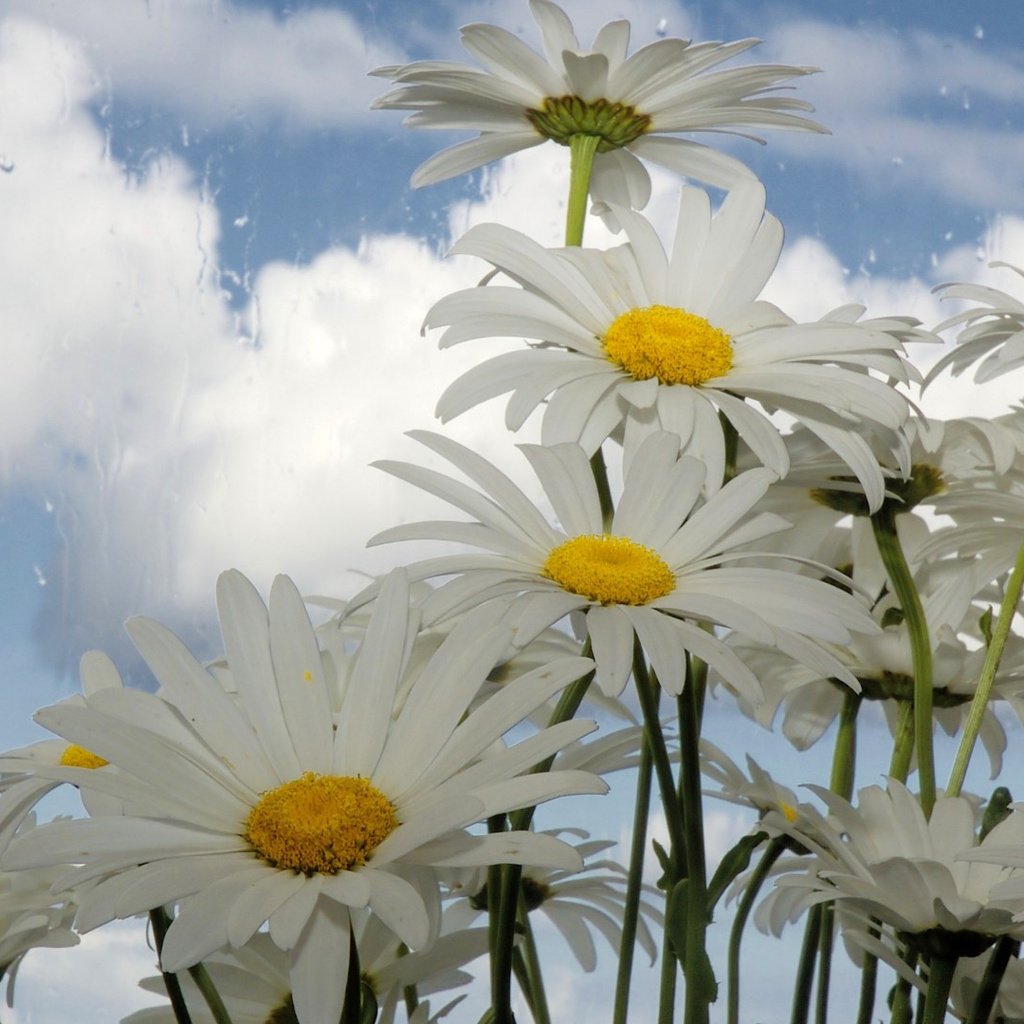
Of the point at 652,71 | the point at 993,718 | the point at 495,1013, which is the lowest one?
the point at 495,1013

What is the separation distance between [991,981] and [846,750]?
0.16 metres

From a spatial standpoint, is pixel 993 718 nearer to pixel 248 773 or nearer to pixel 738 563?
pixel 738 563

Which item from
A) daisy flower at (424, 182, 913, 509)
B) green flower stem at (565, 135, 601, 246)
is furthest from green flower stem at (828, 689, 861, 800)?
green flower stem at (565, 135, 601, 246)

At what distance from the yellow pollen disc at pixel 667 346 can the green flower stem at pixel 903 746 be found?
0.17 metres

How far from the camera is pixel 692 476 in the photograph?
0.51m

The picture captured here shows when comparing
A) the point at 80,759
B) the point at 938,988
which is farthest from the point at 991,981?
the point at 80,759

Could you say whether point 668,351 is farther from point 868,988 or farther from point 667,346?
point 868,988

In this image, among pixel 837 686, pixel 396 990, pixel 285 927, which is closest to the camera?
pixel 285 927

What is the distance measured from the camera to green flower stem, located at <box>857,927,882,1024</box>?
604 millimetres

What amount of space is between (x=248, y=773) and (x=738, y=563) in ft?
0.72

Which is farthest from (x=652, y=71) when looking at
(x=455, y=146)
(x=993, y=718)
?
(x=993, y=718)

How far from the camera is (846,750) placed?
627 mm

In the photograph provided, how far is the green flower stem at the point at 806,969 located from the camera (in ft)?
1.94

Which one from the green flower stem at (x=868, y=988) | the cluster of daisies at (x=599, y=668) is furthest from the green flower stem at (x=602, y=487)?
the green flower stem at (x=868, y=988)
